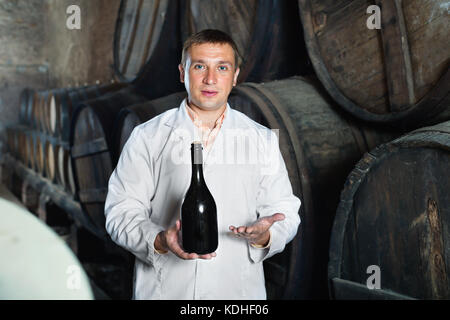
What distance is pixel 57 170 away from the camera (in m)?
3.69

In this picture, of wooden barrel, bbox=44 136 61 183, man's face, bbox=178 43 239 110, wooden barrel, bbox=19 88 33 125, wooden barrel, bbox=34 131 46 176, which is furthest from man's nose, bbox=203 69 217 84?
wooden barrel, bbox=19 88 33 125

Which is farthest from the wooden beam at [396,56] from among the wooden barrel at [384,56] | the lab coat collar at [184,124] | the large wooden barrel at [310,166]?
the lab coat collar at [184,124]

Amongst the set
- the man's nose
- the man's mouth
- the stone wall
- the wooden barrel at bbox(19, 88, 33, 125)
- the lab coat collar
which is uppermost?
the stone wall

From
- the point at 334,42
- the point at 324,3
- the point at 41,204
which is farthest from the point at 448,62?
the point at 41,204

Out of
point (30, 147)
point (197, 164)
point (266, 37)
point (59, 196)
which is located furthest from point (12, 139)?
point (197, 164)

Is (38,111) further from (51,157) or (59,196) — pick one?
(59,196)

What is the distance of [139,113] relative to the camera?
214 centimetres

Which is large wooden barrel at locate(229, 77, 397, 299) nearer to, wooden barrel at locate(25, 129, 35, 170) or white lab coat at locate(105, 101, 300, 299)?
white lab coat at locate(105, 101, 300, 299)

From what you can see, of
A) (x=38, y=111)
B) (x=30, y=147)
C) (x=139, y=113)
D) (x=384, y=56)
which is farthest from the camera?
(x=30, y=147)

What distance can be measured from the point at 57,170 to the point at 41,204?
620 mm

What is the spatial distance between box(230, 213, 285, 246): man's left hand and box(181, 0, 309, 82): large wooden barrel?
110cm

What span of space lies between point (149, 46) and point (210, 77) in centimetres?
211

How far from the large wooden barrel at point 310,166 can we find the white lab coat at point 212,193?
0.25 m

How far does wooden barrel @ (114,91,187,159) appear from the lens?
2.11 metres
